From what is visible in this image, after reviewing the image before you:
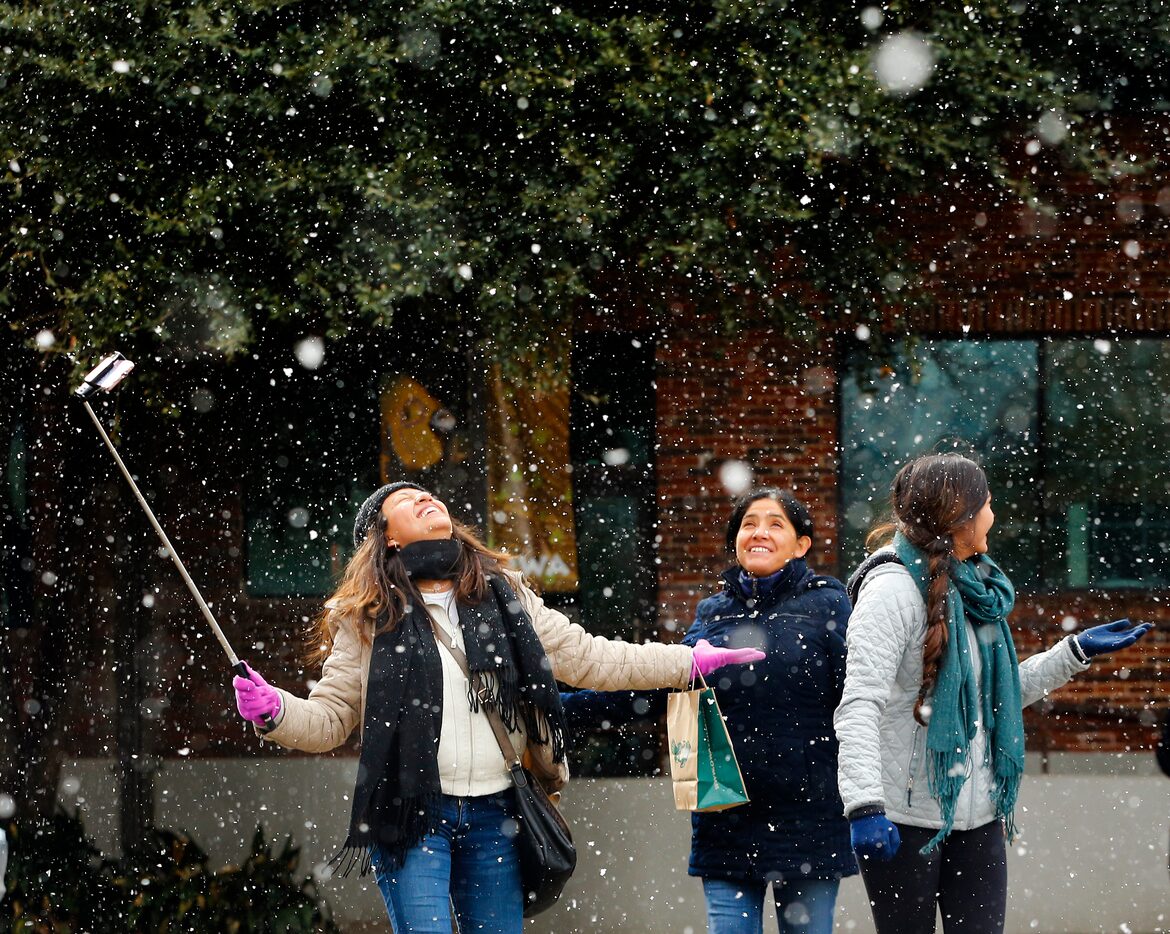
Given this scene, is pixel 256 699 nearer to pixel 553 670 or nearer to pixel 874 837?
pixel 553 670

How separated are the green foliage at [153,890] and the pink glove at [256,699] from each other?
3582 mm

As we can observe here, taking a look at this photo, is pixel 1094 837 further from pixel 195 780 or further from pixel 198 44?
pixel 198 44

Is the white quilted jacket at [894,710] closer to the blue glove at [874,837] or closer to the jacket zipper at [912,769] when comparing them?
the jacket zipper at [912,769]

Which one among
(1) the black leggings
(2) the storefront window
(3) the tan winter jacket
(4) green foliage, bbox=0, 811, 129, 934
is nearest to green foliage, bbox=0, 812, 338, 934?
(4) green foliage, bbox=0, 811, 129, 934

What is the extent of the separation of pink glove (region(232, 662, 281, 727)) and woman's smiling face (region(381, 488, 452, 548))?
625mm

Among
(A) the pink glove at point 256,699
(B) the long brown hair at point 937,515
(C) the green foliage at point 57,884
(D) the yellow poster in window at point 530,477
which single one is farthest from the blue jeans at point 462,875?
(D) the yellow poster in window at point 530,477

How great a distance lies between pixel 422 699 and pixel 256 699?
46 cm

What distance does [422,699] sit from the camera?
3.96 metres

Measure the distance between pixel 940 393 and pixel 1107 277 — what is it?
3.99 feet

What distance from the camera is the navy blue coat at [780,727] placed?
14.6 ft

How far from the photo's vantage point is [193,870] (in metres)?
7.38

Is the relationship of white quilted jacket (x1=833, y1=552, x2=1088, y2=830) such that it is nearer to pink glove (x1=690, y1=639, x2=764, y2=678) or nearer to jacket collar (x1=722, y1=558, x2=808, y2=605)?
pink glove (x1=690, y1=639, x2=764, y2=678)

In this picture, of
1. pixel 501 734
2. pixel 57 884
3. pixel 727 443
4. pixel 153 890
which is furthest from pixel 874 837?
pixel 57 884

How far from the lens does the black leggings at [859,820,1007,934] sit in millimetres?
3738
